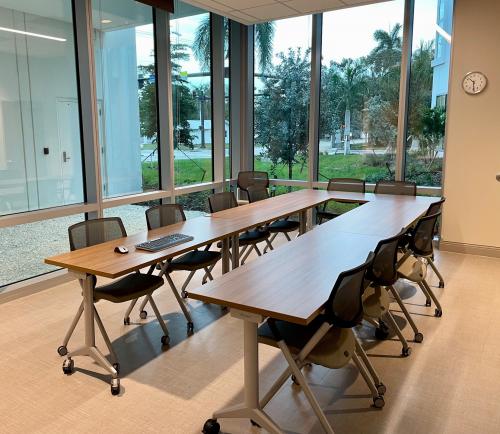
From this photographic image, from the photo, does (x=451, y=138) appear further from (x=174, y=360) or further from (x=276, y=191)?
(x=174, y=360)

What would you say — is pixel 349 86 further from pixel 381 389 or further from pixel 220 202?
pixel 381 389

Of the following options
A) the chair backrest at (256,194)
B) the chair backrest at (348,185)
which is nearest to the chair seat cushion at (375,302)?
the chair backrest at (256,194)

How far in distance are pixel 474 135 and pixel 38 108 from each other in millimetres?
5075

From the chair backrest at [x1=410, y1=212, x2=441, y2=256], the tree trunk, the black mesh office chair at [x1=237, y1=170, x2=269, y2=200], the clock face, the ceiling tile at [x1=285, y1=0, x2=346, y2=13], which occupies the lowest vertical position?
the chair backrest at [x1=410, y1=212, x2=441, y2=256]

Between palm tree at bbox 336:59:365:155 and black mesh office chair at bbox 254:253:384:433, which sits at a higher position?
palm tree at bbox 336:59:365:155

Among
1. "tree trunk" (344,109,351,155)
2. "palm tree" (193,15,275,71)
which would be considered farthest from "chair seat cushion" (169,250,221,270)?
"palm tree" (193,15,275,71)

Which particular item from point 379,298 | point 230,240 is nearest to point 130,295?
point 230,240

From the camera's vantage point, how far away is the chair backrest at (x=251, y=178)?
709 centimetres

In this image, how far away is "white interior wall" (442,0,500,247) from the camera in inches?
213

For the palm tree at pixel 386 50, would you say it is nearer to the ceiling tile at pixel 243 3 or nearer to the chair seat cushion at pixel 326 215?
the ceiling tile at pixel 243 3

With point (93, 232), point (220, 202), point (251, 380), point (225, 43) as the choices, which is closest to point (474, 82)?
point (220, 202)

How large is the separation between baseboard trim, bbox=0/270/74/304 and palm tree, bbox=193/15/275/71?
150 inches

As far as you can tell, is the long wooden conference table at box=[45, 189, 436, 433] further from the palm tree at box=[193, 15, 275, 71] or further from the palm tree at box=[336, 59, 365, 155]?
the palm tree at box=[193, 15, 275, 71]

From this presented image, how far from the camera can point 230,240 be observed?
4.18 m
